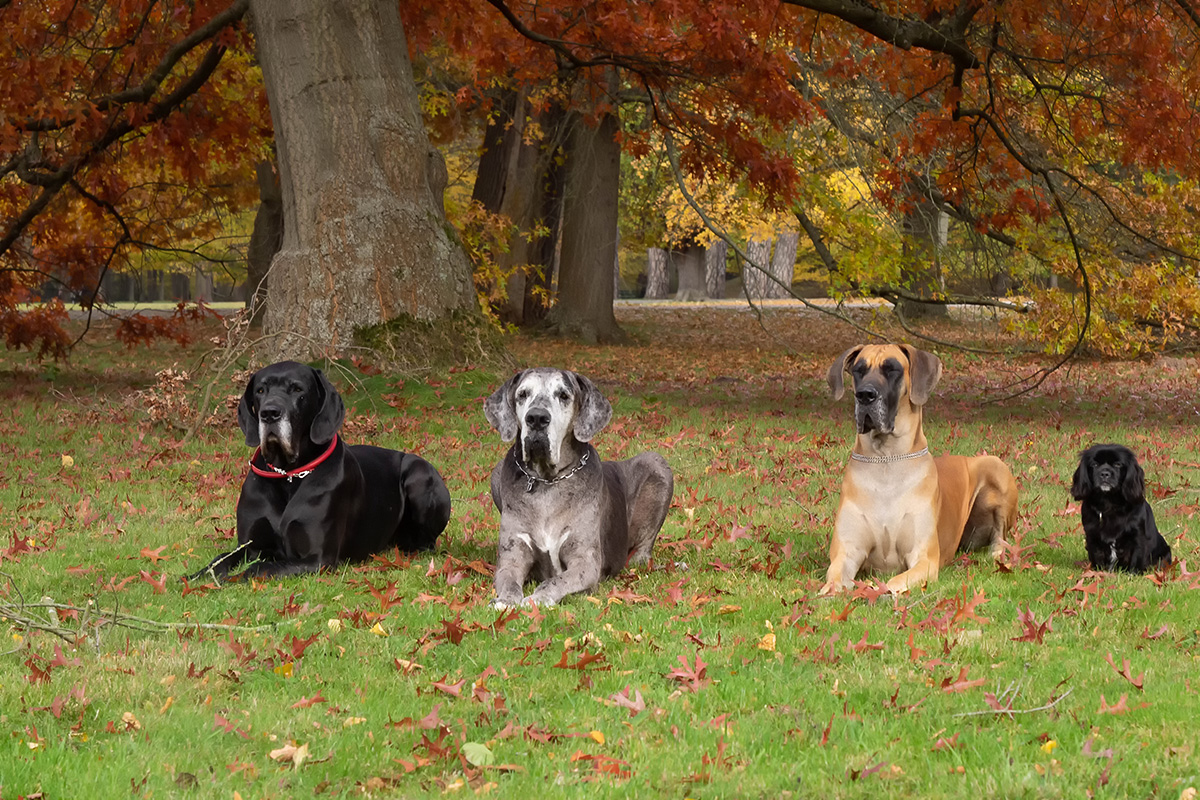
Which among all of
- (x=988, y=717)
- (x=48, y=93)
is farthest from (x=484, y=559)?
(x=48, y=93)

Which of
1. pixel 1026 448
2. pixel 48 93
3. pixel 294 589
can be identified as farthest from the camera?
pixel 48 93

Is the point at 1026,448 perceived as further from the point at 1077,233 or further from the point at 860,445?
the point at 1077,233

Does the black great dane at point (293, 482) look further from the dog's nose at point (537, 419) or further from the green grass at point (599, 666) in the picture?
the dog's nose at point (537, 419)

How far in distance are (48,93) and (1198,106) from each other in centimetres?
1497

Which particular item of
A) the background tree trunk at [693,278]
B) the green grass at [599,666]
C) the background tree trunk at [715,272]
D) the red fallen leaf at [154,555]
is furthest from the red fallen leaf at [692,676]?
the background tree trunk at [715,272]

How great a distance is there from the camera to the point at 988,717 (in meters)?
4.58

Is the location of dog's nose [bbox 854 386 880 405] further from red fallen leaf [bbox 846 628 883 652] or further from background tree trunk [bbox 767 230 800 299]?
background tree trunk [bbox 767 230 800 299]

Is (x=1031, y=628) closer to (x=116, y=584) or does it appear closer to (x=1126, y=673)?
(x=1126, y=673)

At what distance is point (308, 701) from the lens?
476cm

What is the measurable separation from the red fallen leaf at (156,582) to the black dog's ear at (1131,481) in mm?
5266

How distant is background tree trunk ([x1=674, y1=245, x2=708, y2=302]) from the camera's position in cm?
5534

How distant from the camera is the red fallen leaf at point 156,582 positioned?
669cm

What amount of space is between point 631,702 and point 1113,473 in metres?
3.49

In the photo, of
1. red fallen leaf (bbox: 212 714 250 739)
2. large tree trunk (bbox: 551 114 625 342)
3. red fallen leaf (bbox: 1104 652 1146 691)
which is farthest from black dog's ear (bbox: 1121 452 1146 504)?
large tree trunk (bbox: 551 114 625 342)
